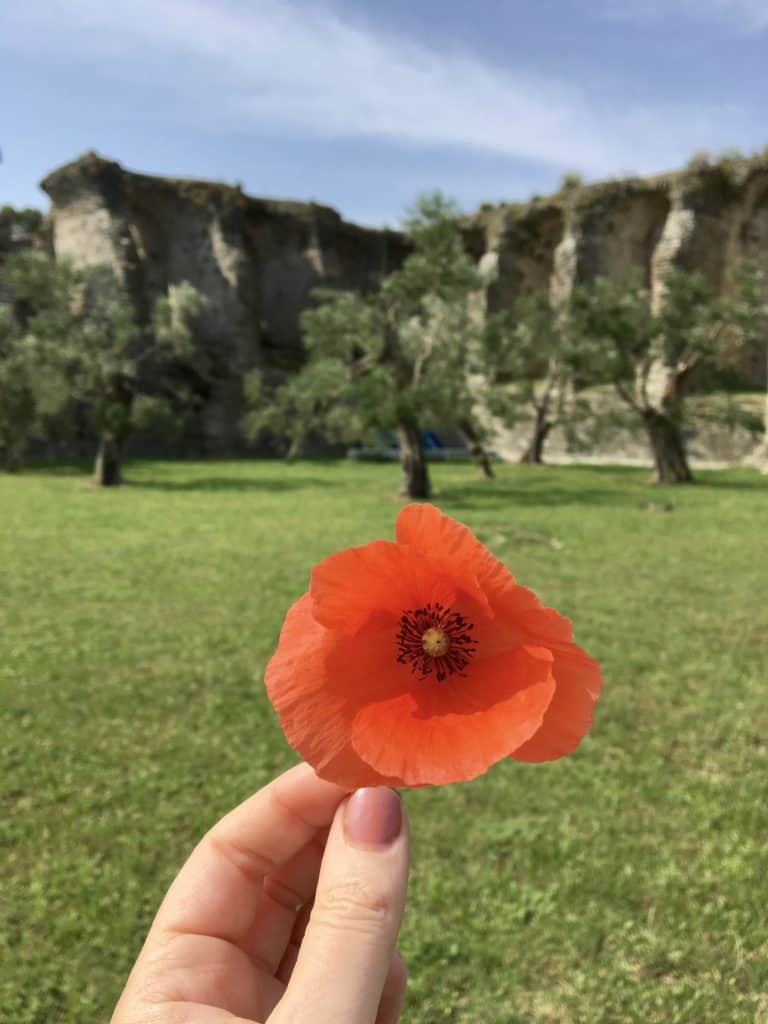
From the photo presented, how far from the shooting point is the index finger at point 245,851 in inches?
58.7

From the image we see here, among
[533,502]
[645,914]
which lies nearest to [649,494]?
[533,502]

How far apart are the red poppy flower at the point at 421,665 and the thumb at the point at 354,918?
23 cm

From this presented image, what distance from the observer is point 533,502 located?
58.9 feet

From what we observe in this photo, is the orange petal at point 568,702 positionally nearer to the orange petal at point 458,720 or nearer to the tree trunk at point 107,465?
the orange petal at point 458,720

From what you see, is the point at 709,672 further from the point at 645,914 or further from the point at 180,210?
the point at 180,210

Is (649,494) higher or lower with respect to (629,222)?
lower

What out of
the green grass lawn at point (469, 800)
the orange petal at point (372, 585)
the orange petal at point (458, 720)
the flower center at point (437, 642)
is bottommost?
the green grass lawn at point (469, 800)

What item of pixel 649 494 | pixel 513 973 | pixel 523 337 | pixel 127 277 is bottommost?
pixel 513 973

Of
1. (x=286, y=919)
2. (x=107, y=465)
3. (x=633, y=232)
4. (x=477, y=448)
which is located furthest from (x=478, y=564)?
(x=633, y=232)

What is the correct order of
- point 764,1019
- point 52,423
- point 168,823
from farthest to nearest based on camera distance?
point 52,423 < point 168,823 < point 764,1019

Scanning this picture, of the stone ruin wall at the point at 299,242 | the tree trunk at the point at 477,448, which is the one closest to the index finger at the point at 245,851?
the tree trunk at the point at 477,448

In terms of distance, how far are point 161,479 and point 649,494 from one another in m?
15.2

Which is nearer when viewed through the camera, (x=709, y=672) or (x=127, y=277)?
(x=709, y=672)

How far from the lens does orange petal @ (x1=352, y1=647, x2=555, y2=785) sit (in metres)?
1.02
